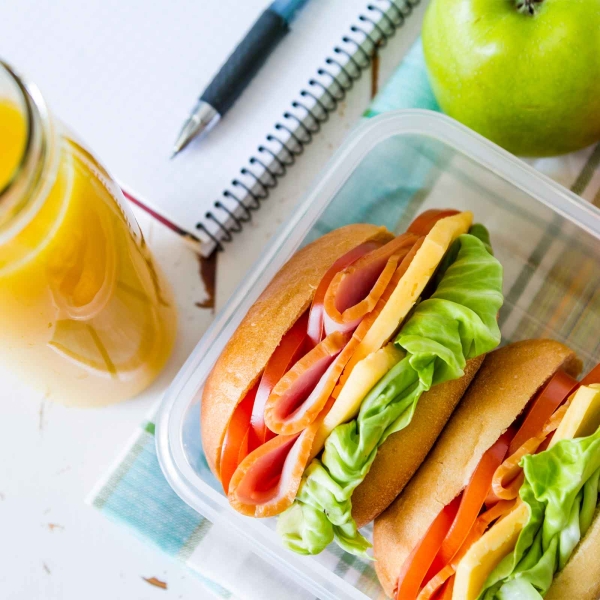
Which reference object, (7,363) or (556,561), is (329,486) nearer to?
(556,561)

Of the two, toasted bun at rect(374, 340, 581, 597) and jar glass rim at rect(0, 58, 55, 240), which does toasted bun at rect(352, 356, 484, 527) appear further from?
jar glass rim at rect(0, 58, 55, 240)

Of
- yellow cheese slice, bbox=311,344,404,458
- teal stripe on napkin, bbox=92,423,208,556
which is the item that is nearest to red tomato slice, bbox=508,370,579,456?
yellow cheese slice, bbox=311,344,404,458

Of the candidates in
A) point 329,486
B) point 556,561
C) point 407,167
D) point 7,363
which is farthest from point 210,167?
point 556,561

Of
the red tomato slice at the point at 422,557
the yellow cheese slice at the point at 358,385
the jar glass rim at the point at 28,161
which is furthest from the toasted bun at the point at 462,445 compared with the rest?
the jar glass rim at the point at 28,161

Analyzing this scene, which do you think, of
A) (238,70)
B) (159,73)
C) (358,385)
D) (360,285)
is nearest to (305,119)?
(238,70)

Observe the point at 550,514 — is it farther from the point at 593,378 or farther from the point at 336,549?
the point at 336,549
